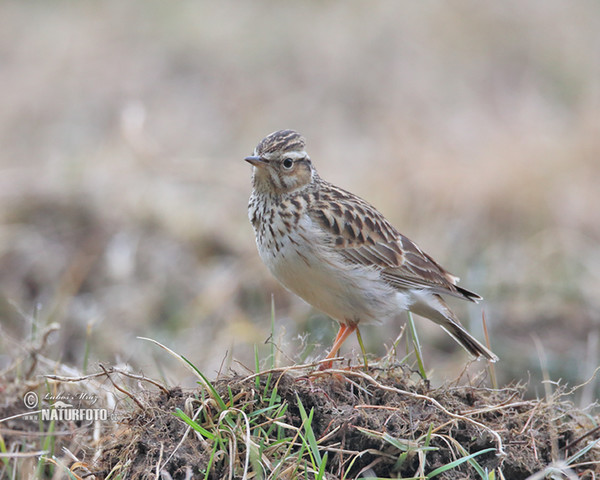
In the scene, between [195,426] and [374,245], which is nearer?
[195,426]

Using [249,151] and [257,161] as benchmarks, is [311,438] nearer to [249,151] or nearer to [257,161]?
[257,161]

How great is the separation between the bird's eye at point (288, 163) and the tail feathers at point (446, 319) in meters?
1.23

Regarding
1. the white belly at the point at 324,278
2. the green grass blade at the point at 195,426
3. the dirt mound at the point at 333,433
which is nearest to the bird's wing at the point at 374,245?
the white belly at the point at 324,278

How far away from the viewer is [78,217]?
970 cm

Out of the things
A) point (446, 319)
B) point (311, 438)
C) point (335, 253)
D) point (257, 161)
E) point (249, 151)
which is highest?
point (249, 151)

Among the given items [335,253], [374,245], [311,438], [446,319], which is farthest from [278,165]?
[311,438]

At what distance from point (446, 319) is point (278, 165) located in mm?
1481

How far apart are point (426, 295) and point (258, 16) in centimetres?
1353

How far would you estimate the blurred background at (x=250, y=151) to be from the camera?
8.27m

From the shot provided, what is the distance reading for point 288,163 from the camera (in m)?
5.70

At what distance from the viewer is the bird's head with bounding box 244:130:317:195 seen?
5.65 meters

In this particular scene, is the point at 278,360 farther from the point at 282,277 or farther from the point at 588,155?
the point at 588,155

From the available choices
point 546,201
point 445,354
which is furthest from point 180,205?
point 546,201

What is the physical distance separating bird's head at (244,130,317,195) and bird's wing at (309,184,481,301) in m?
0.23
